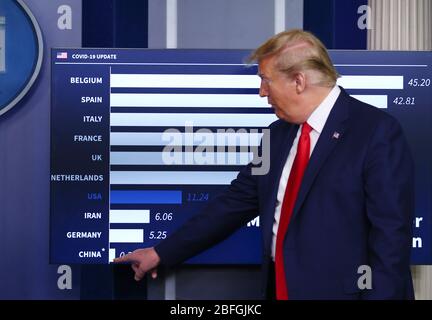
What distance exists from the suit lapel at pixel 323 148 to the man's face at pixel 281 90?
0.38ft

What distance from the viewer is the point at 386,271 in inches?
76.4

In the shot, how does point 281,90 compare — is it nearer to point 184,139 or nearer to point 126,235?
point 184,139

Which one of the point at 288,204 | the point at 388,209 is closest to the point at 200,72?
the point at 288,204

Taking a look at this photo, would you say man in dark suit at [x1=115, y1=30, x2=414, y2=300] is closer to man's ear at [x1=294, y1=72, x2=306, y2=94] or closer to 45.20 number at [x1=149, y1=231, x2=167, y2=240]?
man's ear at [x1=294, y1=72, x2=306, y2=94]

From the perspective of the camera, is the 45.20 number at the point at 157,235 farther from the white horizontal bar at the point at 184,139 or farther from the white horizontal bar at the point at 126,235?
the white horizontal bar at the point at 184,139

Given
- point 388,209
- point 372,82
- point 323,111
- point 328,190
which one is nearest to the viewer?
point 388,209

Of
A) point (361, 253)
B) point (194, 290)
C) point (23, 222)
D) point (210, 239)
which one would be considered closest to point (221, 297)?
point (194, 290)

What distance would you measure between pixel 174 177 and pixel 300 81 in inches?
35.3

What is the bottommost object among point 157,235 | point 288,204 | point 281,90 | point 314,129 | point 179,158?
point 157,235

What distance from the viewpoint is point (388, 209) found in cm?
195

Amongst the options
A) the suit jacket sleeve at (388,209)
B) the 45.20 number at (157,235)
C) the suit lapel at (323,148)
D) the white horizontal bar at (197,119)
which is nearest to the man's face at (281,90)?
the suit lapel at (323,148)

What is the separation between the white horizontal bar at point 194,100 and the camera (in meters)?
2.88

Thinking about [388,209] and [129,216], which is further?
[129,216]
